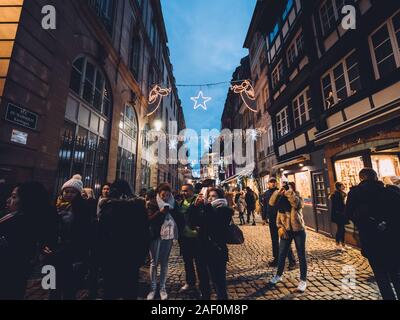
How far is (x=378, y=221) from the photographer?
2721 mm

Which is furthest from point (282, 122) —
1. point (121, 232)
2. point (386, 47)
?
point (121, 232)

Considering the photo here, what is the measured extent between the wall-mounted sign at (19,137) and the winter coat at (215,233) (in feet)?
15.1

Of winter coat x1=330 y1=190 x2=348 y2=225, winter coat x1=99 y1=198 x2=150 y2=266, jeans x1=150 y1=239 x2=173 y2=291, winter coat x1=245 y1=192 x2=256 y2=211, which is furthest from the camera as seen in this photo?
winter coat x1=245 y1=192 x2=256 y2=211

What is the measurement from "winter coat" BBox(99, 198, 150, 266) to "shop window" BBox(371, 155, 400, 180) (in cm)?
676

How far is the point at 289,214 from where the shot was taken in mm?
3781

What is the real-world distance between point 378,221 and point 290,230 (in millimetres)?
1339

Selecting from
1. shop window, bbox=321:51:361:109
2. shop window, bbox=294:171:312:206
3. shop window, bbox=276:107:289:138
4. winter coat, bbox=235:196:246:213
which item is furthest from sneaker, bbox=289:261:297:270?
shop window, bbox=276:107:289:138

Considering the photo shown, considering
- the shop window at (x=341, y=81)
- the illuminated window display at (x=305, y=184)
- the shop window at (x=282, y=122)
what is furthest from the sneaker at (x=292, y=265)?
the shop window at (x=282, y=122)

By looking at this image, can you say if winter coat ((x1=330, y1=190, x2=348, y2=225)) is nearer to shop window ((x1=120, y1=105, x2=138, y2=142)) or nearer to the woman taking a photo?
the woman taking a photo

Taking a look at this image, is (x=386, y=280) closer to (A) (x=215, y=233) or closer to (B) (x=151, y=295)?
(A) (x=215, y=233)

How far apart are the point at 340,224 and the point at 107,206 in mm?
6616

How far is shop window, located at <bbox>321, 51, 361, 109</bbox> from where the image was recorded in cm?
704
